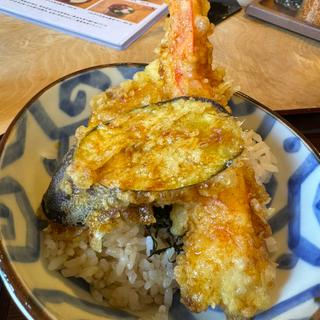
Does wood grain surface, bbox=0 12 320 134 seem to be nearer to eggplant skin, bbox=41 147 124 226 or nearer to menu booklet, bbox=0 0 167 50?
menu booklet, bbox=0 0 167 50

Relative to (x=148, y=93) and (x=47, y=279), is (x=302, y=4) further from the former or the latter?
(x=47, y=279)

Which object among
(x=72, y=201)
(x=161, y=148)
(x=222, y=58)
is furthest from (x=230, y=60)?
(x=72, y=201)

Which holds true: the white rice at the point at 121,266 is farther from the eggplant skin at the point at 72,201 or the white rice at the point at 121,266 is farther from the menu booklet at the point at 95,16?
the menu booklet at the point at 95,16

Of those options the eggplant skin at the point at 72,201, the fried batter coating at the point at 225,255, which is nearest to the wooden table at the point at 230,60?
the eggplant skin at the point at 72,201

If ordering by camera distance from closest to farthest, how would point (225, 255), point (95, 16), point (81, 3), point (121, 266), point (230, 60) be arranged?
point (225, 255) → point (121, 266) → point (230, 60) → point (95, 16) → point (81, 3)

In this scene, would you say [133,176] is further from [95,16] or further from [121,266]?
[95,16]
